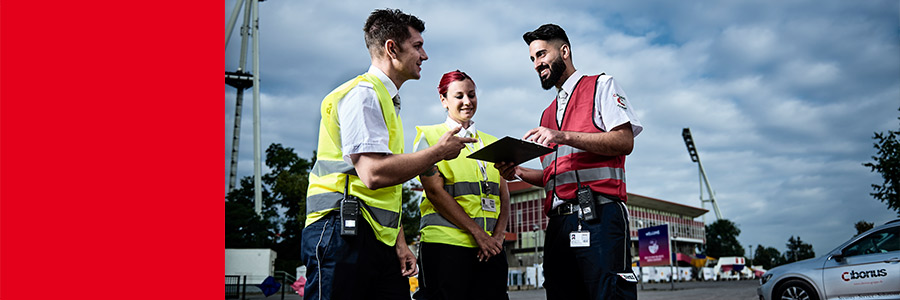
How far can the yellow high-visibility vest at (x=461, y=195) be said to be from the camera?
3.24m

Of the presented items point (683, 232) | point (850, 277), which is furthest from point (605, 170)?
point (683, 232)

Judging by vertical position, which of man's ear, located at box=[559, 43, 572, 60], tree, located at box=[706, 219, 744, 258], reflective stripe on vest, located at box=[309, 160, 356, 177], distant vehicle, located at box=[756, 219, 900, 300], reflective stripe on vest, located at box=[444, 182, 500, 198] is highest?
man's ear, located at box=[559, 43, 572, 60]

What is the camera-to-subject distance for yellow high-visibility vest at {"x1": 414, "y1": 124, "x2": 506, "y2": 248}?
128 inches

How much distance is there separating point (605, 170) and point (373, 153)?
113 cm

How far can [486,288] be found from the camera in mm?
3256

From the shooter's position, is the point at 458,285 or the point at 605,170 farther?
the point at 458,285

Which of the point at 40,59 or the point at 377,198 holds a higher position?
the point at 40,59

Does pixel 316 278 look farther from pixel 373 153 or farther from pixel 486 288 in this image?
pixel 486 288

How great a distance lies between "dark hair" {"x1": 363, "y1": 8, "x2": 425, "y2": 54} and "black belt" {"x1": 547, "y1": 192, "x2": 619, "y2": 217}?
3.46 feet

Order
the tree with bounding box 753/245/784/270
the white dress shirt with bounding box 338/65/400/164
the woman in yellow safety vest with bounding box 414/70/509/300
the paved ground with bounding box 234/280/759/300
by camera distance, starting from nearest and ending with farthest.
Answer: the white dress shirt with bounding box 338/65/400/164 → the woman in yellow safety vest with bounding box 414/70/509/300 → the paved ground with bounding box 234/280/759/300 → the tree with bounding box 753/245/784/270

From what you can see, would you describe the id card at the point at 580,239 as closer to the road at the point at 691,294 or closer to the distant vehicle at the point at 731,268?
the road at the point at 691,294

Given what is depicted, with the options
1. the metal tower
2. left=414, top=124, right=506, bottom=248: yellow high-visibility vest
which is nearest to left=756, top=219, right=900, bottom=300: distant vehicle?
left=414, top=124, right=506, bottom=248: yellow high-visibility vest

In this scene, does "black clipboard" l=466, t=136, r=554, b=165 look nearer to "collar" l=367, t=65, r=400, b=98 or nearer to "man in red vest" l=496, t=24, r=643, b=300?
"man in red vest" l=496, t=24, r=643, b=300

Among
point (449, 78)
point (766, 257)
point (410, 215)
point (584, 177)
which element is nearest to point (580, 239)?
point (584, 177)
